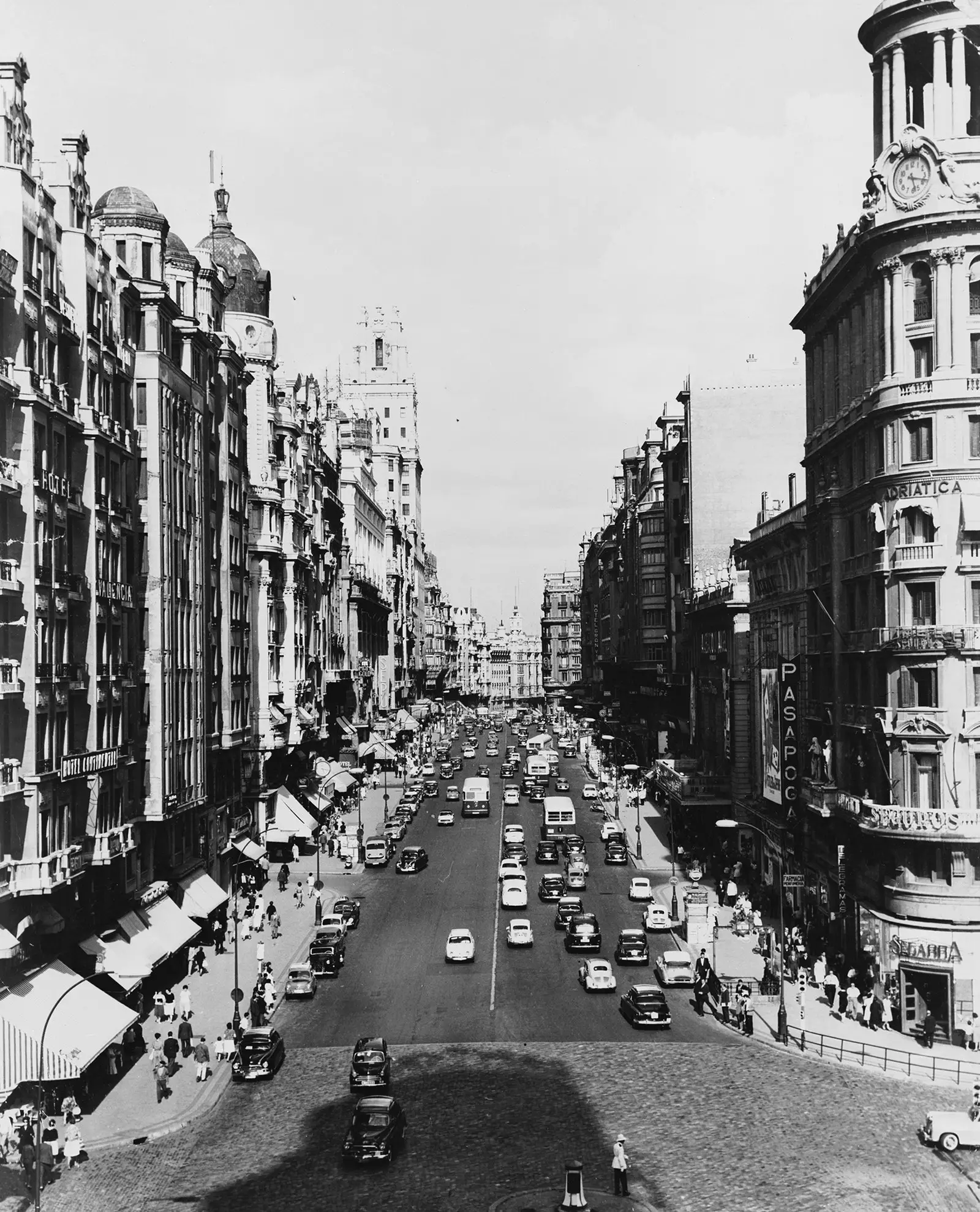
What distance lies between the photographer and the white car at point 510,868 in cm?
7338

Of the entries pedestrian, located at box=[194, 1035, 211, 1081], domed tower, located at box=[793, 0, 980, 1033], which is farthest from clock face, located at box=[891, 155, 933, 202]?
pedestrian, located at box=[194, 1035, 211, 1081]

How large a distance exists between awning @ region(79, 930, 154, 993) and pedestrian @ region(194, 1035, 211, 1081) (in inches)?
163

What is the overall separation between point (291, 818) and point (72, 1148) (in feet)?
160

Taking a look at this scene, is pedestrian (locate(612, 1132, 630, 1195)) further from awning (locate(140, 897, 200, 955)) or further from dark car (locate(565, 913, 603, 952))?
dark car (locate(565, 913, 603, 952))

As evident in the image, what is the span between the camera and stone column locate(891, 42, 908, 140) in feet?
169

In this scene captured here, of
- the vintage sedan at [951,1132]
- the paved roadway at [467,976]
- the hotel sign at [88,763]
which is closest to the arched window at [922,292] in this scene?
the paved roadway at [467,976]

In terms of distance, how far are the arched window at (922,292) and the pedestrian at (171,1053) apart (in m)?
34.4

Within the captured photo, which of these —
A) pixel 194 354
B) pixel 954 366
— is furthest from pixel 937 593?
pixel 194 354

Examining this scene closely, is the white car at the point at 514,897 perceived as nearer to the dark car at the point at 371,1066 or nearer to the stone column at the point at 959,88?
the dark car at the point at 371,1066

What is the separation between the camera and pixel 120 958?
156ft

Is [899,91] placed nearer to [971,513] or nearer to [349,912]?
[971,513]

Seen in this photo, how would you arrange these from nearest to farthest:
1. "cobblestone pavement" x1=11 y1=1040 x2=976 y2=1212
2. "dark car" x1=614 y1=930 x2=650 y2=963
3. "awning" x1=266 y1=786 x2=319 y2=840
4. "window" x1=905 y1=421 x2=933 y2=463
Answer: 1. "cobblestone pavement" x1=11 y1=1040 x2=976 y2=1212
2. "window" x1=905 y1=421 x2=933 y2=463
3. "dark car" x1=614 y1=930 x2=650 y2=963
4. "awning" x1=266 y1=786 x2=319 y2=840

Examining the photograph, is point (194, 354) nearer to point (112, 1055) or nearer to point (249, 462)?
point (249, 462)

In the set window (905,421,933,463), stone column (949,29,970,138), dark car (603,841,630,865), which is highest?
stone column (949,29,970,138)
